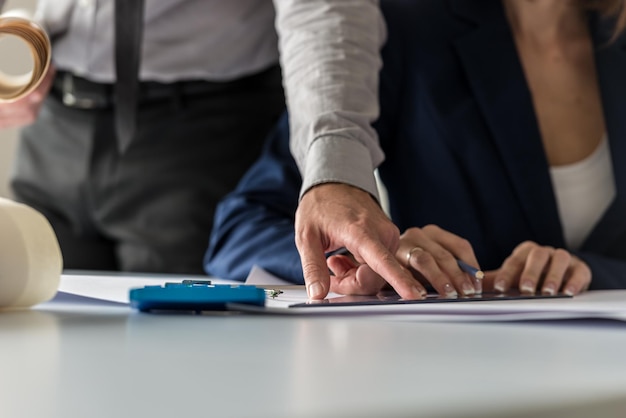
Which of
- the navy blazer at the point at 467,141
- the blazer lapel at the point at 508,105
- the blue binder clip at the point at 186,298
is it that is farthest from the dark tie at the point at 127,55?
the blue binder clip at the point at 186,298

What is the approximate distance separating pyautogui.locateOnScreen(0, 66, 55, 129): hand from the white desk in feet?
2.65

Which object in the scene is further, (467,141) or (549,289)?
(467,141)

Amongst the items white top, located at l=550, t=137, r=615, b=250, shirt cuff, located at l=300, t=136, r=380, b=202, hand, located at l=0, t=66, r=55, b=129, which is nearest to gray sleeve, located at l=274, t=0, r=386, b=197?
shirt cuff, located at l=300, t=136, r=380, b=202

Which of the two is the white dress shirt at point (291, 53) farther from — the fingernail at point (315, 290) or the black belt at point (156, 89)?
the fingernail at point (315, 290)

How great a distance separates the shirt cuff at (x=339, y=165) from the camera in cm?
74

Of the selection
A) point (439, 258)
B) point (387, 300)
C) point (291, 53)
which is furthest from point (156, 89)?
point (387, 300)

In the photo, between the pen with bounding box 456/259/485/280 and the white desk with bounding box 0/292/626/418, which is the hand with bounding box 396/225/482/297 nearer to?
the pen with bounding box 456/259/485/280

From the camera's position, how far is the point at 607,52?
1110 mm

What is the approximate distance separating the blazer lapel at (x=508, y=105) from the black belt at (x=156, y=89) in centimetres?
34

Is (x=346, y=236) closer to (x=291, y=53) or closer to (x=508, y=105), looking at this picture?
(x=291, y=53)

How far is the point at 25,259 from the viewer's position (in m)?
0.48

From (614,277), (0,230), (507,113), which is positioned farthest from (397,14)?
(0,230)

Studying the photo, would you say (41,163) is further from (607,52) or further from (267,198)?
(607,52)

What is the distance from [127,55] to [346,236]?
2.22 ft
